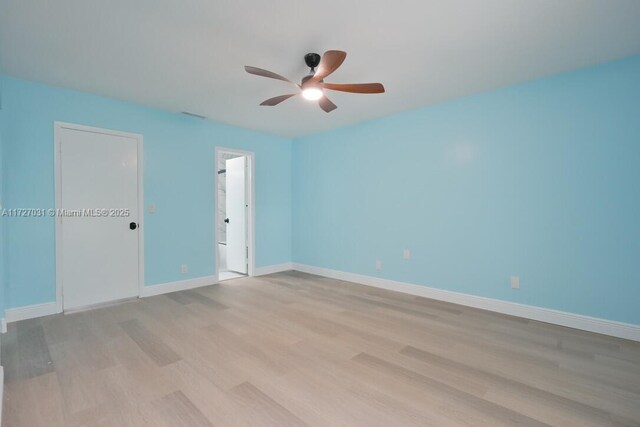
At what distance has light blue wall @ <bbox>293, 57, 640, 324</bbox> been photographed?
258 centimetres

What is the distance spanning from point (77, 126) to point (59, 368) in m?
2.54

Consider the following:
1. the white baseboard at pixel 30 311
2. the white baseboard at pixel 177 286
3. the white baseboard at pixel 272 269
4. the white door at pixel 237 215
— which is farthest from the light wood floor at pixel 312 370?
the white door at pixel 237 215

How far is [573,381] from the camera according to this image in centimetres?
192

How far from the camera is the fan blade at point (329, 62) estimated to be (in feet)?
6.36

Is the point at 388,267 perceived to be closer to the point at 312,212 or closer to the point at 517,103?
the point at 312,212

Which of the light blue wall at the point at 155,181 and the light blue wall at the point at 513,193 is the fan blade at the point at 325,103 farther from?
the light blue wall at the point at 155,181

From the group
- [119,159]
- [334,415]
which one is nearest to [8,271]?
[119,159]

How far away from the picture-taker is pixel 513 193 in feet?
10.2

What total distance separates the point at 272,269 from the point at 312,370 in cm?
327

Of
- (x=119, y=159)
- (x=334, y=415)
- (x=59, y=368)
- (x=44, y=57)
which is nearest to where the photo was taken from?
(x=334, y=415)

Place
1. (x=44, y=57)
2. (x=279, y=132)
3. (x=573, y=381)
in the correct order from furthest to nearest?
(x=279, y=132) → (x=44, y=57) → (x=573, y=381)

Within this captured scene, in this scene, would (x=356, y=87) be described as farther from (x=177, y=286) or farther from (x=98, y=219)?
(x=177, y=286)

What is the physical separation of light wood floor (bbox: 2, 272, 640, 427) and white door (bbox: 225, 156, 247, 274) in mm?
1871

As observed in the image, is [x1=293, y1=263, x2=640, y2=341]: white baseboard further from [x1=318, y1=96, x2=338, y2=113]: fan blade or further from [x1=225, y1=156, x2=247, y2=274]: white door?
[x1=318, y1=96, x2=338, y2=113]: fan blade
